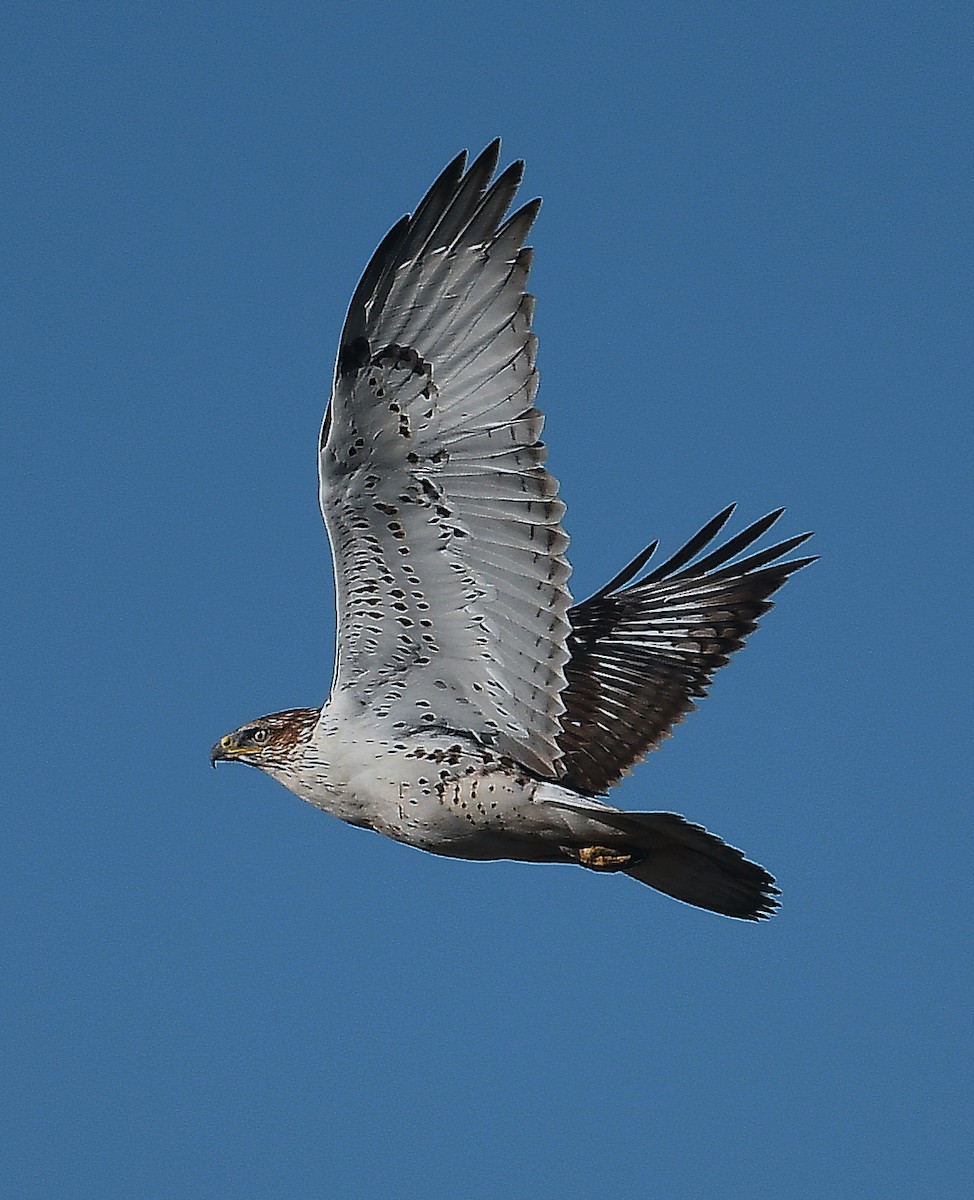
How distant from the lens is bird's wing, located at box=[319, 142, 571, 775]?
627 centimetres

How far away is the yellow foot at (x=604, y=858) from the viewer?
7.04 m

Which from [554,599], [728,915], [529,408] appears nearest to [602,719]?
[728,915]

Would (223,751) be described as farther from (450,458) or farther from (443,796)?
(450,458)

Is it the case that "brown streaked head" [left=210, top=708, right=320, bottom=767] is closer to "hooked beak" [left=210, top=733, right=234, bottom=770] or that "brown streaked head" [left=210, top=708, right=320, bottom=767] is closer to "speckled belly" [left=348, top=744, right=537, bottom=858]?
"hooked beak" [left=210, top=733, right=234, bottom=770]

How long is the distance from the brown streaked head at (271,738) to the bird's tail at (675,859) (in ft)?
3.98

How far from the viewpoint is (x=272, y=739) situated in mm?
7383

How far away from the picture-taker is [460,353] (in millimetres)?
6387

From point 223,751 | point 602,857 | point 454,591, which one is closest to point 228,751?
point 223,751

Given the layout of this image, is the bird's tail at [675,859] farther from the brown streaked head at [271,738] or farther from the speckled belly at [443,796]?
the brown streaked head at [271,738]

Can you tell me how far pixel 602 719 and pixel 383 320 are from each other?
315 cm

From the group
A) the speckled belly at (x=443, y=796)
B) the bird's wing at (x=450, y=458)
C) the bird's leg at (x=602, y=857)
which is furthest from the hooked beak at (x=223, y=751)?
the bird's leg at (x=602, y=857)

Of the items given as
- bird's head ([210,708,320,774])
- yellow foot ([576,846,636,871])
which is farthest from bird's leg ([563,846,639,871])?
bird's head ([210,708,320,774])

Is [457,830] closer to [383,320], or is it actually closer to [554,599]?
[554,599]

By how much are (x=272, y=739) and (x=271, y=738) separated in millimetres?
10
